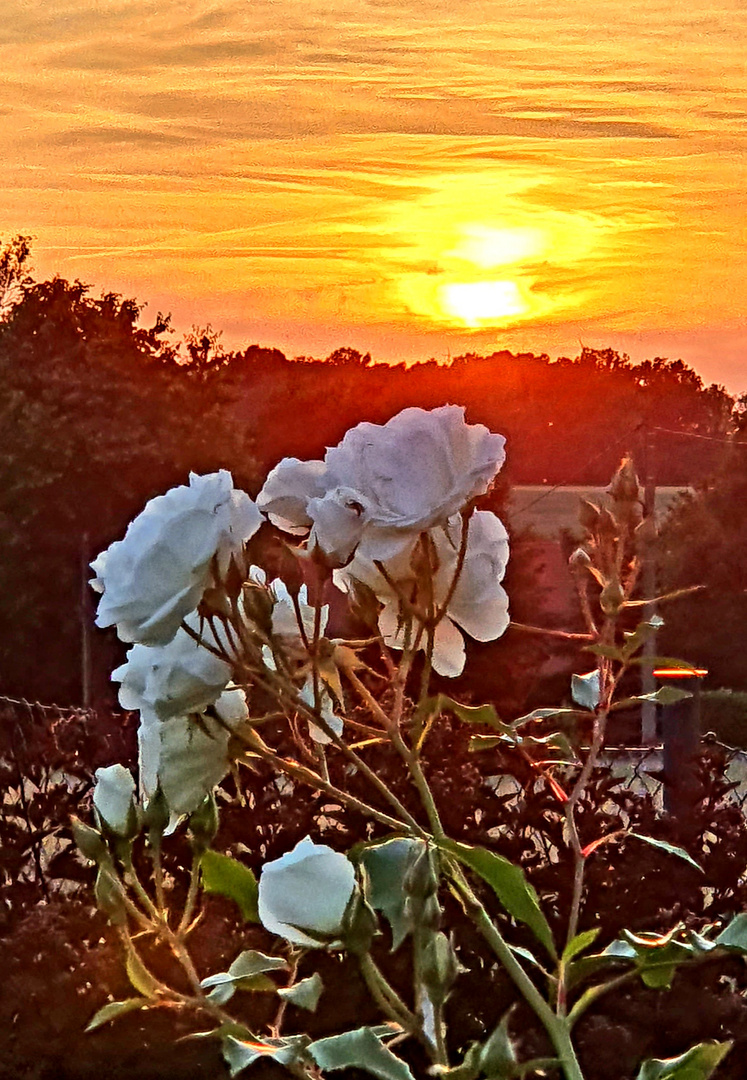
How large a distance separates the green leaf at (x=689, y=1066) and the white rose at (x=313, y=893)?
21 centimetres

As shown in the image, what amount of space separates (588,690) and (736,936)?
0.27 meters

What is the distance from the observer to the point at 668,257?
6918mm

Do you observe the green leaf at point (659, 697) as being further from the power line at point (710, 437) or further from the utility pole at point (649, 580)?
the power line at point (710, 437)

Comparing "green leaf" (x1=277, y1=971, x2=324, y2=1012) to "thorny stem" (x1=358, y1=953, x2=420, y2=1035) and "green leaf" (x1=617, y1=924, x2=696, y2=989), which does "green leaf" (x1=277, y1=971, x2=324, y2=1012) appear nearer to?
"thorny stem" (x1=358, y1=953, x2=420, y2=1035)

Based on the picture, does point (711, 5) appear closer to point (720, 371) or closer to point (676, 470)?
point (720, 371)

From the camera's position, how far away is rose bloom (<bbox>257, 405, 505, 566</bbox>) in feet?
2.20

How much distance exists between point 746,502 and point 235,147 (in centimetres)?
536

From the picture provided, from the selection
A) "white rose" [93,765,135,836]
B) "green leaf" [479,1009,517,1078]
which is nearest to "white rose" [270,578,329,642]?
"white rose" [93,765,135,836]

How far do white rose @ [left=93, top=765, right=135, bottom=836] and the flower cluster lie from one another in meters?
0.01

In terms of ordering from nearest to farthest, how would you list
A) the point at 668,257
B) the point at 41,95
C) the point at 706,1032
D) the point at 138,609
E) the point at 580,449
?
the point at 138,609
the point at 706,1032
the point at 41,95
the point at 668,257
the point at 580,449

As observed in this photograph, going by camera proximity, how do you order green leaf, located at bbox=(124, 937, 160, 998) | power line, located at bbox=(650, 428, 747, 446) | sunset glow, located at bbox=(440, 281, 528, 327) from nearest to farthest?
green leaf, located at bbox=(124, 937, 160, 998), sunset glow, located at bbox=(440, 281, 528, 327), power line, located at bbox=(650, 428, 747, 446)

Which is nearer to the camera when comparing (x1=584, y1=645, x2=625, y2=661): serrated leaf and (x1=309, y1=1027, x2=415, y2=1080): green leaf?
(x1=309, y1=1027, x2=415, y2=1080): green leaf

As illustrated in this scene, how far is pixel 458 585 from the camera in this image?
76 cm

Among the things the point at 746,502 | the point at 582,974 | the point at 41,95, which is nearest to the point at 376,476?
the point at 582,974
